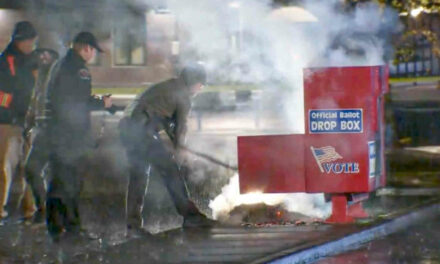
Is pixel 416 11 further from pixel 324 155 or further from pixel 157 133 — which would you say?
pixel 157 133

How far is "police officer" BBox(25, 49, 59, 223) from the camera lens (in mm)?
8789

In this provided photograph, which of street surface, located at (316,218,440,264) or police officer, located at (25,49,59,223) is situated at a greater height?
police officer, located at (25,49,59,223)

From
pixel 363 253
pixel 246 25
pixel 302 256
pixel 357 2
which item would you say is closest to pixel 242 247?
pixel 302 256

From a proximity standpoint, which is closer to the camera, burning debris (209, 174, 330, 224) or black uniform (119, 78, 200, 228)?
black uniform (119, 78, 200, 228)

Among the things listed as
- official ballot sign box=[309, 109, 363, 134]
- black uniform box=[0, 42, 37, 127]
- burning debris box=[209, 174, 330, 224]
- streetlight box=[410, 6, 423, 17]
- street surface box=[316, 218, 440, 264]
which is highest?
streetlight box=[410, 6, 423, 17]

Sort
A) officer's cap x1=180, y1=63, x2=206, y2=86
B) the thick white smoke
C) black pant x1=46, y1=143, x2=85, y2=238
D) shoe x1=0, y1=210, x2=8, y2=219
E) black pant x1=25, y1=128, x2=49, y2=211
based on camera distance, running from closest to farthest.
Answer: black pant x1=46, y1=143, x2=85, y2=238, black pant x1=25, y1=128, x2=49, y2=211, officer's cap x1=180, y1=63, x2=206, y2=86, shoe x1=0, y1=210, x2=8, y2=219, the thick white smoke

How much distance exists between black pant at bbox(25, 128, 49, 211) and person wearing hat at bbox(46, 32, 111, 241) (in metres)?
0.10

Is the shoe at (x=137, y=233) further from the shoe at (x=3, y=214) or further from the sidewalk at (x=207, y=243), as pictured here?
the shoe at (x=3, y=214)

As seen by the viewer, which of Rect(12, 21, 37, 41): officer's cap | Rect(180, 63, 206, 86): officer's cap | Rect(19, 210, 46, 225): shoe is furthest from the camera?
Rect(19, 210, 46, 225): shoe

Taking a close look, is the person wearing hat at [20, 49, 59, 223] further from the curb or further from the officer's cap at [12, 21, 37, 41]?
the curb

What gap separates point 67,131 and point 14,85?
96cm

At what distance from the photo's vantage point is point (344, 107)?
907 centimetres

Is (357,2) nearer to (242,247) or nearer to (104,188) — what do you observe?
(104,188)

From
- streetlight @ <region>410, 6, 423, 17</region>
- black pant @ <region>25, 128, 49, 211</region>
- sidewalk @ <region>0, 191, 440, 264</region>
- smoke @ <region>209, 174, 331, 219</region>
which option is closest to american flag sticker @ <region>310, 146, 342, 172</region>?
sidewalk @ <region>0, 191, 440, 264</region>
